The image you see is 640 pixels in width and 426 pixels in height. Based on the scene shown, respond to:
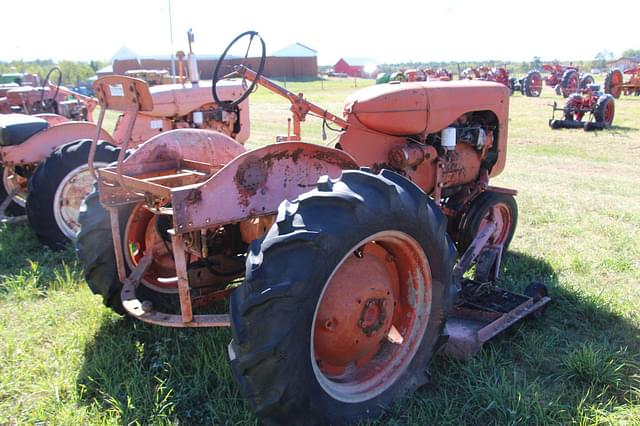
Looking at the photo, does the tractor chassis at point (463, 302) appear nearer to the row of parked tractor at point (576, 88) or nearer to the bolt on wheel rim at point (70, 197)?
the bolt on wheel rim at point (70, 197)

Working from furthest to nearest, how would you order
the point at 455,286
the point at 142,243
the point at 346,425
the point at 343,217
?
the point at 142,243 → the point at 455,286 → the point at 346,425 → the point at 343,217

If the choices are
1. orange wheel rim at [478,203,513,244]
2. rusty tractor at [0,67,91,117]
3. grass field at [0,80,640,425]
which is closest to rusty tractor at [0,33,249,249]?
grass field at [0,80,640,425]

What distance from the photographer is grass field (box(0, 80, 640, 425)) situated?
2479 mm

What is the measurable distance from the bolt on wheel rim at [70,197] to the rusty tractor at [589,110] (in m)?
12.5

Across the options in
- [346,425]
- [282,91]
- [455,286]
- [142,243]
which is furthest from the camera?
[282,91]

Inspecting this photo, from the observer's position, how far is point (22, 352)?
121 inches

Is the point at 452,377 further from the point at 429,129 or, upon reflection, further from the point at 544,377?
the point at 429,129

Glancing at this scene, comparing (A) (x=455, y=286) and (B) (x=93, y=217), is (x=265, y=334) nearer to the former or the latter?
(A) (x=455, y=286)

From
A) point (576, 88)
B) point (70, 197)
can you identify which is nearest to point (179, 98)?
point (70, 197)

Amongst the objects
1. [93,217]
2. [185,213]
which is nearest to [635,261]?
[185,213]

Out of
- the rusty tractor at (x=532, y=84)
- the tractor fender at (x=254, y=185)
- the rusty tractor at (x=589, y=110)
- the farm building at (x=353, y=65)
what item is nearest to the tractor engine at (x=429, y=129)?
the tractor fender at (x=254, y=185)

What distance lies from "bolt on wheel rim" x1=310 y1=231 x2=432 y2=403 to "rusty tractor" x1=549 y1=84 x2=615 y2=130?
509 inches

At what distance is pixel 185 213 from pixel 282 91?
2070mm

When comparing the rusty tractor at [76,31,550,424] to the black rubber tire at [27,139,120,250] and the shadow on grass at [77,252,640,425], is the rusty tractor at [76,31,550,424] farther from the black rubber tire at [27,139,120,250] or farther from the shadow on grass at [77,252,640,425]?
the black rubber tire at [27,139,120,250]
